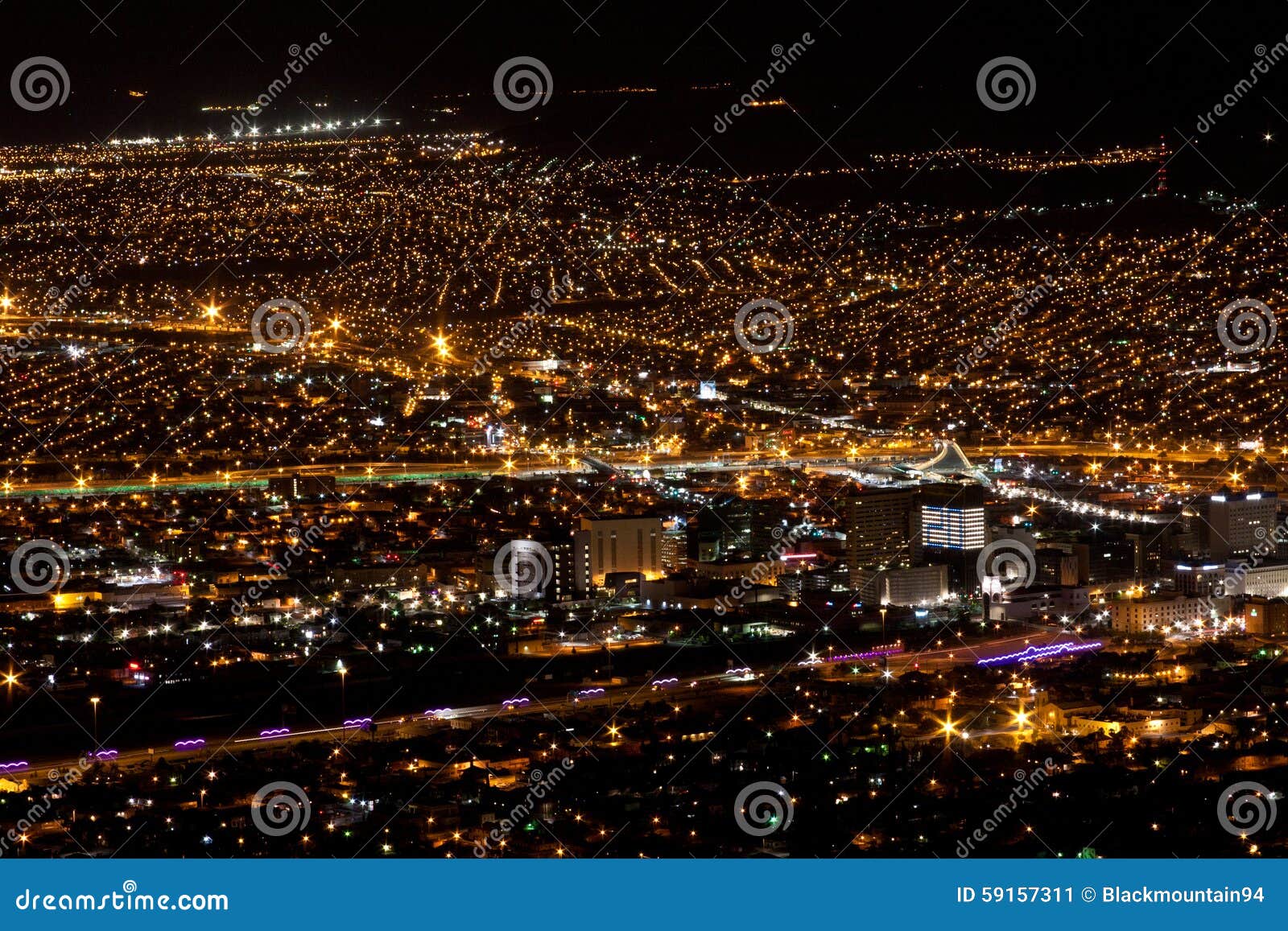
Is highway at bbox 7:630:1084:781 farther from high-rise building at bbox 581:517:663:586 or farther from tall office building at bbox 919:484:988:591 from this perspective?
high-rise building at bbox 581:517:663:586

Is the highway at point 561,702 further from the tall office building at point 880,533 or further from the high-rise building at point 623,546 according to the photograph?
the high-rise building at point 623,546

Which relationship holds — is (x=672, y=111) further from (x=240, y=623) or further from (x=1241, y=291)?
(x=240, y=623)

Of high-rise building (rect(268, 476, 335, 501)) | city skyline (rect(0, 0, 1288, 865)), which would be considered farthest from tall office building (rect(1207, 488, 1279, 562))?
high-rise building (rect(268, 476, 335, 501))

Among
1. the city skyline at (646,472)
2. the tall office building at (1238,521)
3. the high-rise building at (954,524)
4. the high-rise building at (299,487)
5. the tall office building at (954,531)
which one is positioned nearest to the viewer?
the city skyline at (646,472)

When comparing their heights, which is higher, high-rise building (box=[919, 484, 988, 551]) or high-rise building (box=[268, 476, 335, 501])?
high-rise building (box=[268, 476, 335, 501])

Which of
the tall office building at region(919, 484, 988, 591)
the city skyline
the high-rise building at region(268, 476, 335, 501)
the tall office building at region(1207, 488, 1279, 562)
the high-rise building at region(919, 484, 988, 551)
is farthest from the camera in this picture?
the high-rise building at region(268, 476, 335, 501)

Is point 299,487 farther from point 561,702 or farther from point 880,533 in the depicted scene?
point 561,702

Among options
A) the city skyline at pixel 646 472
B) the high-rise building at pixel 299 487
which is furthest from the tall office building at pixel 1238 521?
the high-rise building at pixel 299 487

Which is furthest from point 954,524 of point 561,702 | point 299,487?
point 299,487
